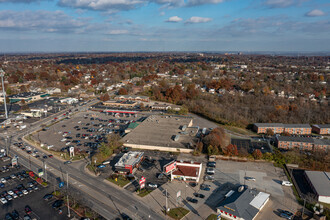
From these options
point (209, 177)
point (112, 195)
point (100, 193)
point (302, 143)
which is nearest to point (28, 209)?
point (100, 193)

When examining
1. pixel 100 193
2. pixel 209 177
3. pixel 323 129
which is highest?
pixel 323 129

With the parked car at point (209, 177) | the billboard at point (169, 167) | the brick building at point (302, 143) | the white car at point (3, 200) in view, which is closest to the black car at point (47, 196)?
the white car at point (3, 200)

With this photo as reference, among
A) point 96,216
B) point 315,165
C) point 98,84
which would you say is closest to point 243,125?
point 315,165

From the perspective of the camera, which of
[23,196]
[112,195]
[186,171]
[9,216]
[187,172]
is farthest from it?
[186,171]

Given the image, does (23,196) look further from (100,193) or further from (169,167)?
(169,167)

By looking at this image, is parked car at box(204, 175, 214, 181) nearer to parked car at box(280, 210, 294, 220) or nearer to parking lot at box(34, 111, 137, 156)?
parked car at box(280, 210, 294, 220)

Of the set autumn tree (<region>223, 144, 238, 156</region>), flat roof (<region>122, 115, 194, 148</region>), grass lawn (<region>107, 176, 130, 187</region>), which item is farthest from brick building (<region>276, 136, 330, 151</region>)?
grass lawn (<region>107, 176, 130, 187</region>)
